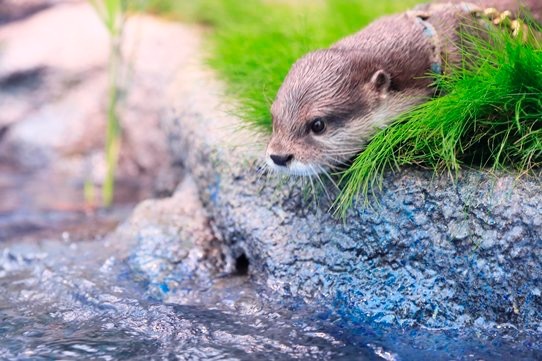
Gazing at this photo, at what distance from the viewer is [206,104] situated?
470 centimetres

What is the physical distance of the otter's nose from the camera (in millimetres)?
3172

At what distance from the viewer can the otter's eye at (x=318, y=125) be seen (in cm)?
322

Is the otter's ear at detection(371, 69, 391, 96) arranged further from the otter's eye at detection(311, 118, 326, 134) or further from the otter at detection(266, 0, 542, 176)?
the otter's eye at detection(311, 118, 326, 134)

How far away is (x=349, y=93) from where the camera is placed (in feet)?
10.6

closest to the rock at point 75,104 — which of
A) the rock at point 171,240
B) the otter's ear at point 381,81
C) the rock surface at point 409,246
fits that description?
the rock at point 171,240

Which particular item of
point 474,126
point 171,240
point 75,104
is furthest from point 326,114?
point 75,104

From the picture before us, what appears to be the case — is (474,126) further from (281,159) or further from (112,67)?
(112,67)

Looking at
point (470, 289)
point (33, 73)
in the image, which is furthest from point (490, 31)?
point (33, 73)

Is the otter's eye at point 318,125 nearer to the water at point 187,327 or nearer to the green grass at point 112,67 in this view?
the water at point 187,327

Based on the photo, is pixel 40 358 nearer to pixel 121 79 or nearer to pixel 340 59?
pixel 340 59

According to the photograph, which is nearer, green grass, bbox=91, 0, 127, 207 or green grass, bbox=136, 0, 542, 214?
green grass, bbox=136, 0, 542, 214

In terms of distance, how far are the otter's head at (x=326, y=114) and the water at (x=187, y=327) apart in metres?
0.71

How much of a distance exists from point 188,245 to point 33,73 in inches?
151

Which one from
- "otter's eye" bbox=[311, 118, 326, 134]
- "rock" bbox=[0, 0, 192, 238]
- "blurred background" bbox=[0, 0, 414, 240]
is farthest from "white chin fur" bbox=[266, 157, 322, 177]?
"rock" bbox=[0, 0, 192, 238]
